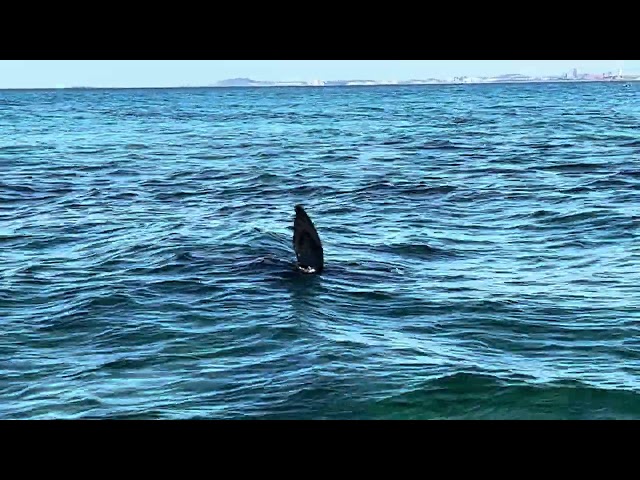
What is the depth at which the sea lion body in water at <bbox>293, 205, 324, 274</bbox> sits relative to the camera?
596 inches

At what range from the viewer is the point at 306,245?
15.5 meters

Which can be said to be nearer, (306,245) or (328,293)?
(328,293)

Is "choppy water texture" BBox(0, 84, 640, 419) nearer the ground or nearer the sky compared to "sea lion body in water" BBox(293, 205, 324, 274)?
nearer the ground

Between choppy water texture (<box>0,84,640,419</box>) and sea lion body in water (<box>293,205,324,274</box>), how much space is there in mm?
401

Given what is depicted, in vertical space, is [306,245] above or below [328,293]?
above

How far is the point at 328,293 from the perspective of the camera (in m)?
14.4

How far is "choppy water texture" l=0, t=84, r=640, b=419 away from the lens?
9.94 meters

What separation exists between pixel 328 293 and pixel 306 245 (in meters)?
1.33

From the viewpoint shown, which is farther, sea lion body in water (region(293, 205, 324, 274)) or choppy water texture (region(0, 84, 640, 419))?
sea lion body in water (region(293, 205, 324, 274))

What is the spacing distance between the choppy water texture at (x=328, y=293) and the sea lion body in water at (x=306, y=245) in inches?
15.8

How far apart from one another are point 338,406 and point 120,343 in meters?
3.99
